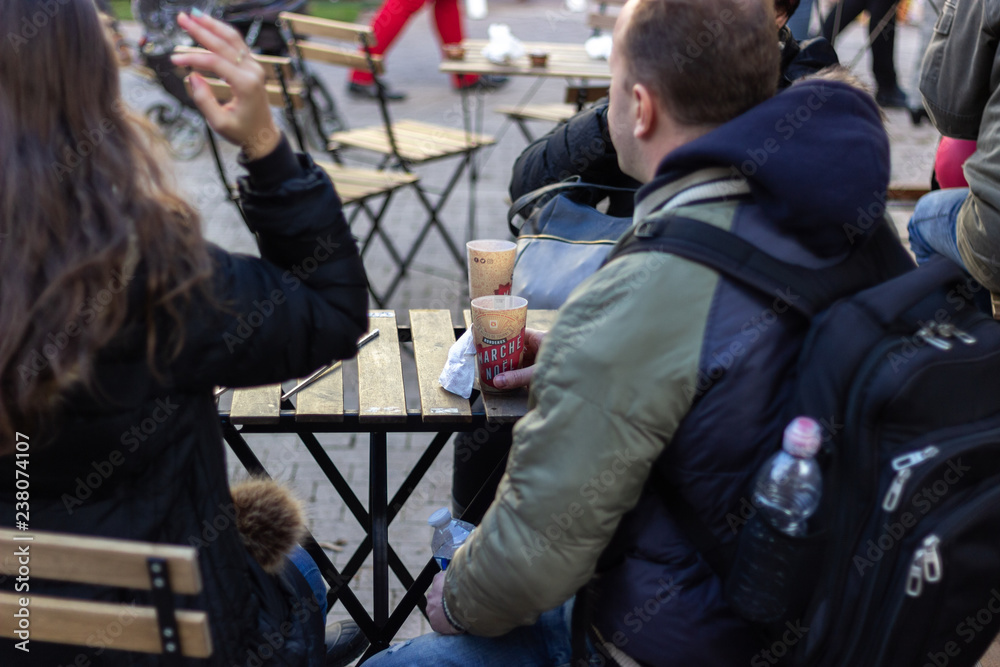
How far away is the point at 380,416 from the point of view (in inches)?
75.3

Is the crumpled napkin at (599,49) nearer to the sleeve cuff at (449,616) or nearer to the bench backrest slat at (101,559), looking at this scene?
the sleeve cuff at (449,616)

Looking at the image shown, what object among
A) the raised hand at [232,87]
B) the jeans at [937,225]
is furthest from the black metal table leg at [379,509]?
the jeans at [937,225]

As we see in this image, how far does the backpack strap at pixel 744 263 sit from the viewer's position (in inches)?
52.3

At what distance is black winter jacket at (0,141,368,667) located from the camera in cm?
132

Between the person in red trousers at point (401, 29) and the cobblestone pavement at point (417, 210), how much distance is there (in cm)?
16

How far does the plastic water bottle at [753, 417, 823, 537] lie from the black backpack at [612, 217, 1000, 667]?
19 mm

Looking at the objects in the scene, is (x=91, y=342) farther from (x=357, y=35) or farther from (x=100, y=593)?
(x=357, y=35)

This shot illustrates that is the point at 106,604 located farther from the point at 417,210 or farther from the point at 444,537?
the point at 417,210

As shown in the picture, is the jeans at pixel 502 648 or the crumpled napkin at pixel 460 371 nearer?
the jeans at pixel 502 648

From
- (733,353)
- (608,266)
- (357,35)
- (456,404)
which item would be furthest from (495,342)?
(357,35)

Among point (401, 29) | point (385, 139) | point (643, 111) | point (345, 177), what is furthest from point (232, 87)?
point (401, 29)

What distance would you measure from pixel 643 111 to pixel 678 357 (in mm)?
433

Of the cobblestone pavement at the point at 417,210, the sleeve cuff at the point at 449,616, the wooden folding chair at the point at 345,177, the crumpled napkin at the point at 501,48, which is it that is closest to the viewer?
the sleeve cuff at the point at 449,616

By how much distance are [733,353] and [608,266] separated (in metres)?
0.23
